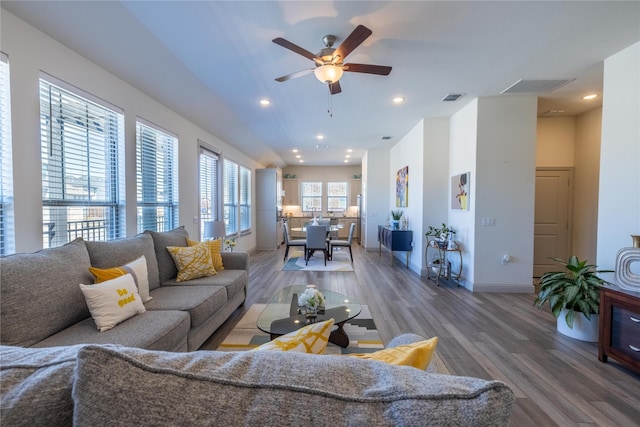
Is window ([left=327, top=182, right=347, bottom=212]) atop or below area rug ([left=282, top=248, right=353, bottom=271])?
atop

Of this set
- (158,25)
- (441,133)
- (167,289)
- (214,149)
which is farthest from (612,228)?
(214,149)

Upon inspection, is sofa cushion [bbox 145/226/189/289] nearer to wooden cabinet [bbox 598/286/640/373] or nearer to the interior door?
wooden cabinet [bbox 598/286/640/373]

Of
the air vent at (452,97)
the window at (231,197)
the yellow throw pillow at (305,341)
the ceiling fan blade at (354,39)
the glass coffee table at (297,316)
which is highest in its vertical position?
the air vent at (452,97)

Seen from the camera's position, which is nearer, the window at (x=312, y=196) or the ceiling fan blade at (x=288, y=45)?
the ceiling fan blade at (x=288, y=45)

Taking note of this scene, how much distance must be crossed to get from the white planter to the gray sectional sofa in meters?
3.45

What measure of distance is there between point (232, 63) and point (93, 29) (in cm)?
111

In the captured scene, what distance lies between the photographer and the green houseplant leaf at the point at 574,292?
247cm

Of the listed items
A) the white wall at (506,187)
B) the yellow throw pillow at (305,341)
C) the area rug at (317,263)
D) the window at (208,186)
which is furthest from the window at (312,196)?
the yellow throw pillow at (305,341)

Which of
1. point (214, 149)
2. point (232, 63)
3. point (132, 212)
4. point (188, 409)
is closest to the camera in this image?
point (188, 409)

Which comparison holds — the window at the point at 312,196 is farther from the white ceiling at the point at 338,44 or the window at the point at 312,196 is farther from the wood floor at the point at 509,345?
the white ceiling at the point at 338,44

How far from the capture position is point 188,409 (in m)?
0.47

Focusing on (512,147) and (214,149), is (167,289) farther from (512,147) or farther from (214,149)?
(512,147)

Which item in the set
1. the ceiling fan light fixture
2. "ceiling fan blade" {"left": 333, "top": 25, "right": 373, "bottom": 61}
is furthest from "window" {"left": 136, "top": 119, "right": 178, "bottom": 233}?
"ceiling fan blade" {"left": 333, "top": 25, "right": 373, "bottom": 61}

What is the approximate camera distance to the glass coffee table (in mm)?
2082
